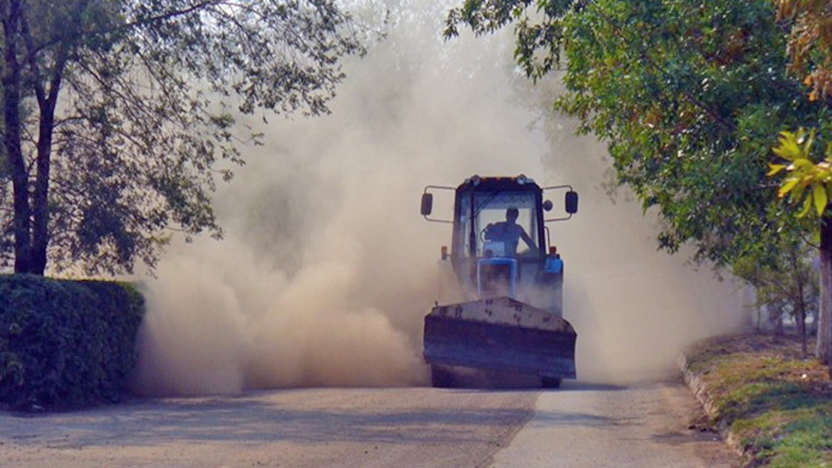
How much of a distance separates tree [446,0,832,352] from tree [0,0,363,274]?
5888mm

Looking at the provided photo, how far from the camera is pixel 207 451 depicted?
448 inches

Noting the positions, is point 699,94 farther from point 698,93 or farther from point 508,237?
point 508,237

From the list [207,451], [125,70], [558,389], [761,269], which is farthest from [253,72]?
[761,269]

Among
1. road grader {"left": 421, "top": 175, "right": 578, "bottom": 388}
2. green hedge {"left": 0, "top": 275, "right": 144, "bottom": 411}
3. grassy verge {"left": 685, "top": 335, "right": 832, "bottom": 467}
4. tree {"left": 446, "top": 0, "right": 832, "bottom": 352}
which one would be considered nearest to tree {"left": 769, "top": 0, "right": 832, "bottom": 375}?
tree {"left": 446, "top": 0, "right": 832, "bottom": 352}

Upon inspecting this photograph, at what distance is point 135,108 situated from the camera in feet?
59.1

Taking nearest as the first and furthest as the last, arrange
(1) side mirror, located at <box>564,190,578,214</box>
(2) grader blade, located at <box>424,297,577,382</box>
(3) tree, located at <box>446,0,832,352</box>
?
(3) tree, located at <box>446,0,832,352</box>, (2) grader blade, located at <box>424,297,577,382</box>, (1) side mirror, located at <box>564,190,578,214</box>

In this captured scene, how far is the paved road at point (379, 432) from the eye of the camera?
1091 cm

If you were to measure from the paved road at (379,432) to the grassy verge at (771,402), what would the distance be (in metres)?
0.43

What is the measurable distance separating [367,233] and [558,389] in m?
8.15

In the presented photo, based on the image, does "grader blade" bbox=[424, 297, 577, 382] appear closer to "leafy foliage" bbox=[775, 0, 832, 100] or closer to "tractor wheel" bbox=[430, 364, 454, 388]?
"tractor wheel" bbox=[430, 364, 454, 388]

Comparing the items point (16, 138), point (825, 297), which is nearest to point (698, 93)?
point (825, 297)

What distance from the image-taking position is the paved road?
35.8ft

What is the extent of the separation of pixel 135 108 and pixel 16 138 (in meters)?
1.93

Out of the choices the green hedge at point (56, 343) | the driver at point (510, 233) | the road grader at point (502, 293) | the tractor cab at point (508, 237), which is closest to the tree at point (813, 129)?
the road grader at point (502, 293)
